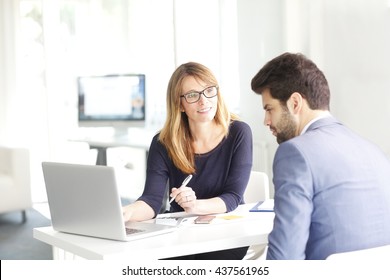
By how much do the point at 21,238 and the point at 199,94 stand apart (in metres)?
3.07

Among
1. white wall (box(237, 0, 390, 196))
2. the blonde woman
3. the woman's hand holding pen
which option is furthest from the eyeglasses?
white wall (box(237, 0, 390, 196))

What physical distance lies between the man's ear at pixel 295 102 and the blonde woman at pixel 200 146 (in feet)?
2.64

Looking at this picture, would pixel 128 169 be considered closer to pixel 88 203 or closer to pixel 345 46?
pixel 345 46

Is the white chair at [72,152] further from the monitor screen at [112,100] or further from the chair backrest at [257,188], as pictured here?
the chair backrest at [257,188]

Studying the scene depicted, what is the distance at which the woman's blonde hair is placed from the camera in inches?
107

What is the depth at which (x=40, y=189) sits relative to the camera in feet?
22.7

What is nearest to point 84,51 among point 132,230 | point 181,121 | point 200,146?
point 181,121

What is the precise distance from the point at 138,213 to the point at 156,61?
386cm

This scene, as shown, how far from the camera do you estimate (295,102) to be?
1.91m

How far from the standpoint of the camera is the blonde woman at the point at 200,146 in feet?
8.94

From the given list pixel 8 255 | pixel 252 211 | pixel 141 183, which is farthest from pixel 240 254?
pixel 141 183

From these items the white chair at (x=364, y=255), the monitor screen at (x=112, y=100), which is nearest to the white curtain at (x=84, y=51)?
the monitor screen at (x=112, y=100)

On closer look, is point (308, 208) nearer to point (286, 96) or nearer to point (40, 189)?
point (286, 96)

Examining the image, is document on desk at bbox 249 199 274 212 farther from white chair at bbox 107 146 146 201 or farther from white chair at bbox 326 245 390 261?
white chair at bbox 107 146 146 201
